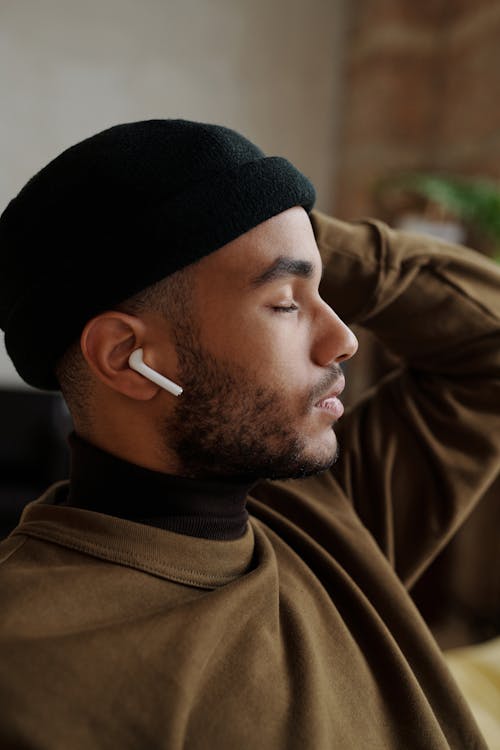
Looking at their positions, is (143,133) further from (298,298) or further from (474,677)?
(474,677)

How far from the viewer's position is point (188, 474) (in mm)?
→ 919

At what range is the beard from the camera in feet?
2.90

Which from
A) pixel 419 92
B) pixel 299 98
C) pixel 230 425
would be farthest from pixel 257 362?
pixel 299 98

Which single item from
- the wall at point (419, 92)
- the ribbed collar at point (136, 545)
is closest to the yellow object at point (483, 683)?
the ribbed collar at point (136, 545)

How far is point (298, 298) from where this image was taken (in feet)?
3.02

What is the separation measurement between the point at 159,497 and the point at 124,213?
36cm

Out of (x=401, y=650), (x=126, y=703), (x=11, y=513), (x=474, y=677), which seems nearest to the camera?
(x=126, y=703)

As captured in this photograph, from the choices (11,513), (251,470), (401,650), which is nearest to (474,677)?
(401,650)

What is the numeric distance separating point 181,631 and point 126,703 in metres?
0.10

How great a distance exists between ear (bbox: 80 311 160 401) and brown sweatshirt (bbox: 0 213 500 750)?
0.17 meters

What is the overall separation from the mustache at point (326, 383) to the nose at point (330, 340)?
0.01m

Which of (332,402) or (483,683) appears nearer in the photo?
(332,402)

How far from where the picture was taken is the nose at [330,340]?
91 centimetres

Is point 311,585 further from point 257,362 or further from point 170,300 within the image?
point 170,300
